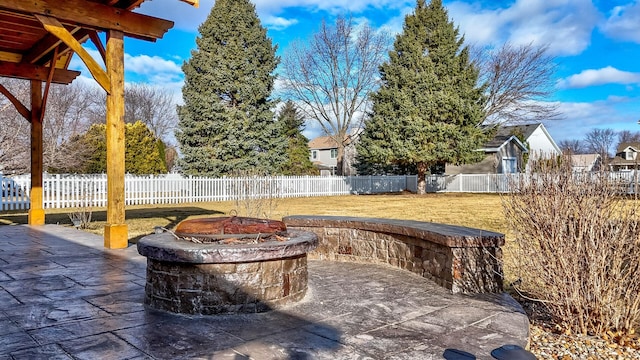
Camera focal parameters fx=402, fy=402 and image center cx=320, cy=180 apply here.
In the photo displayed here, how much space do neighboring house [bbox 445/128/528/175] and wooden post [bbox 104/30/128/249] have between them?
888 inches

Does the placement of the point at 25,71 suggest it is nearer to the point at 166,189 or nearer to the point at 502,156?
the point at 166,189

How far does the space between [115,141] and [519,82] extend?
969 inches

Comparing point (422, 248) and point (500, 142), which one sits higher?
point (500, 142)

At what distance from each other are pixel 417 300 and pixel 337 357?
130cm

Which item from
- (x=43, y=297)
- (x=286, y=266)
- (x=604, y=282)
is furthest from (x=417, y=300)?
(x=43, y=297)

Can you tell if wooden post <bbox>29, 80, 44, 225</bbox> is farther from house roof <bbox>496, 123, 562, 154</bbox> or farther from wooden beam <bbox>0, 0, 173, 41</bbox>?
house roof <bbox>496, 123, 562, 154</bbox>

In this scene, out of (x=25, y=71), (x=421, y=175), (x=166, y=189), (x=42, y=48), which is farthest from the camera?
(x=421, y=175)

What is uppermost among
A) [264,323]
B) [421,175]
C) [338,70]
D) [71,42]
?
[338,70]

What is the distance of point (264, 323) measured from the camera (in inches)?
104

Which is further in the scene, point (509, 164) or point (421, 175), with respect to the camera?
point (509, 164)

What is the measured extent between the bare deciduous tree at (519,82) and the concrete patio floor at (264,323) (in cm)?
2301

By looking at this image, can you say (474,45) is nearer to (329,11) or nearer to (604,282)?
(329,11)

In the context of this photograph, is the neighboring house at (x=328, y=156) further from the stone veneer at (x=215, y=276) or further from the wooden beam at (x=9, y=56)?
the stone veneer at (x=215, y=276)

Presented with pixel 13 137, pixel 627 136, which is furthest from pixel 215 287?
pixel 627 136
